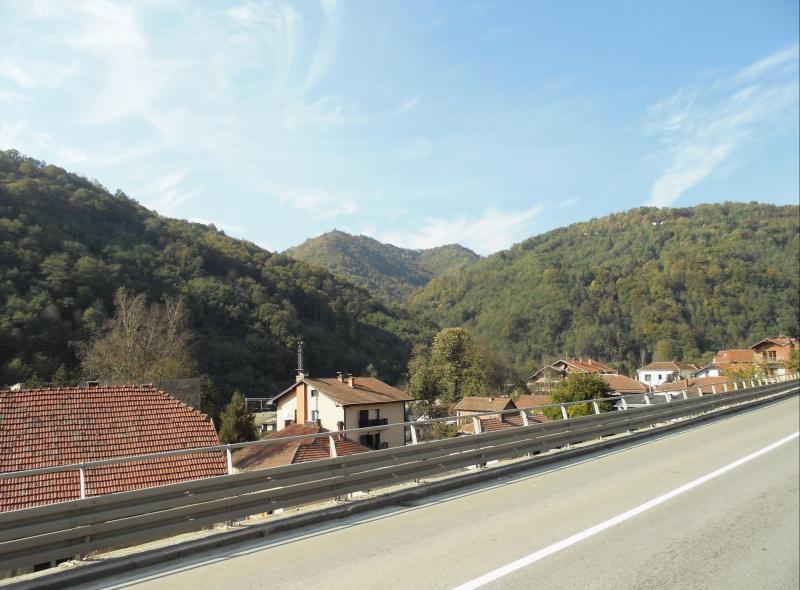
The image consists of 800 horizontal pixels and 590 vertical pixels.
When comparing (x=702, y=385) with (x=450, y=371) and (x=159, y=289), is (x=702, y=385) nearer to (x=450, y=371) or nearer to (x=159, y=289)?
(x=450, y=371)

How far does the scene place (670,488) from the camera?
8.06m

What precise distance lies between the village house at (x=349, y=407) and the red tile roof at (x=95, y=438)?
1813cm

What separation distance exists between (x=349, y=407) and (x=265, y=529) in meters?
30.8

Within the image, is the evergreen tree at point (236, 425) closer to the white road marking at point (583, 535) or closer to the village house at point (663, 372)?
the white road marking at point (583, 535)

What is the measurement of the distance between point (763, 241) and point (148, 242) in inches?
7146

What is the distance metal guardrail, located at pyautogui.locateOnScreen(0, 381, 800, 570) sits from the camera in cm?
439

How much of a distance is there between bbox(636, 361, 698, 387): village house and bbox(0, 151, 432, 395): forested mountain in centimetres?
4874

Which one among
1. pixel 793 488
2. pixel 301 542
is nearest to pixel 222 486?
pixel 301 542

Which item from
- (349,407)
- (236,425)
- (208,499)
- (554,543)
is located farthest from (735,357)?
(208,499)

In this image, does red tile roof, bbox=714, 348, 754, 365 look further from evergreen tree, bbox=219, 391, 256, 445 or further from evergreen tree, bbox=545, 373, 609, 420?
evergreen tree, bbox=219, 391, 256, 445

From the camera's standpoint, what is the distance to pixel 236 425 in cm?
3288

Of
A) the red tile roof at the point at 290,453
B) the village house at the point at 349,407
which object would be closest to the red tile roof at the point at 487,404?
the village house at the point at 349,407

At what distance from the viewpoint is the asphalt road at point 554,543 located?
466 centimetres

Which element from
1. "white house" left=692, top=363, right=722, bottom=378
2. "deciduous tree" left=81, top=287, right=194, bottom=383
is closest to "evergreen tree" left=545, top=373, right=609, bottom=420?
"deciduous tree" left=81, top=287, right=194, bottom=383
